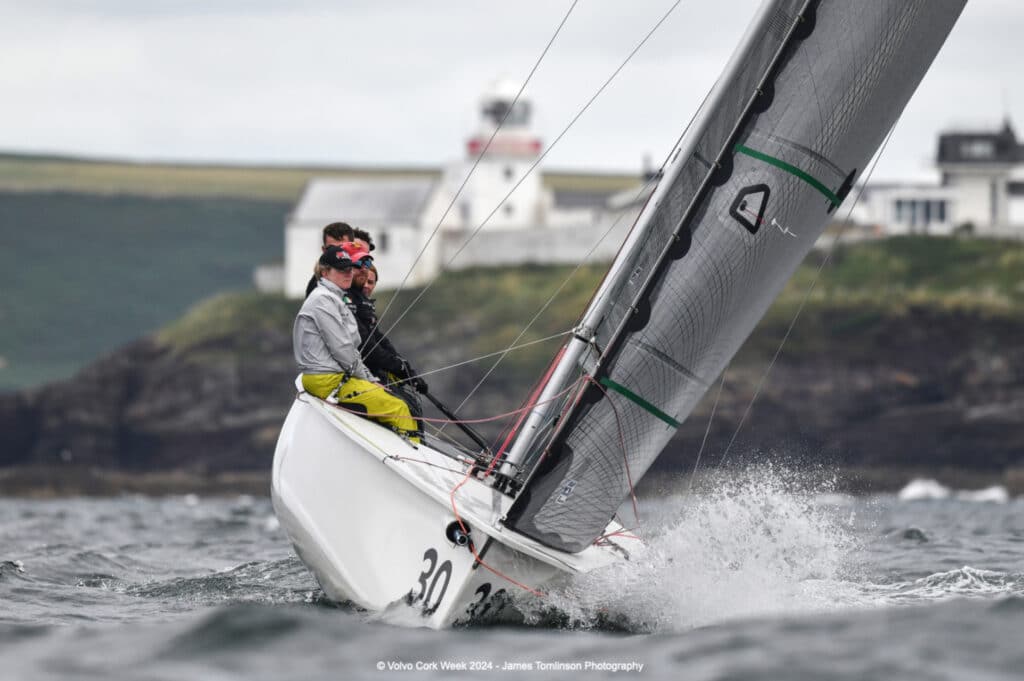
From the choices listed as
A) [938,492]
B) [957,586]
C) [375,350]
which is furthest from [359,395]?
[938,492]

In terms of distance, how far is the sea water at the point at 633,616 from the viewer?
6.84m

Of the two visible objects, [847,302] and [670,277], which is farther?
[847,302]

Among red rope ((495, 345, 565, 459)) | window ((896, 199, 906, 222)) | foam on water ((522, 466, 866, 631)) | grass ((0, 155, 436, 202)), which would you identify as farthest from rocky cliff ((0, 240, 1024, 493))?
grass ((0, 155, 436, 202))

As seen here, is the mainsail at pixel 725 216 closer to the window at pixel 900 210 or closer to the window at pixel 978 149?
the window at pixel 900 210

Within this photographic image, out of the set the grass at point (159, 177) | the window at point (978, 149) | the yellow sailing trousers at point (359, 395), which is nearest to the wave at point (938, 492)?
the window at point (978, 149)

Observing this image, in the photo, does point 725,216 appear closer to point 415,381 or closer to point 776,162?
point 776,162

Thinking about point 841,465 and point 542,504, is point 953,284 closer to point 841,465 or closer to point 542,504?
point 841,465

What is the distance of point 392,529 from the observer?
28.0ft

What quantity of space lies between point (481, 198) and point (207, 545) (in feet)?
159

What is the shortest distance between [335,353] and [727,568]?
2372 millimetres

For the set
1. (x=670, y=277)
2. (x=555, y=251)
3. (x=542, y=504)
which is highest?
(x=555, y=251)

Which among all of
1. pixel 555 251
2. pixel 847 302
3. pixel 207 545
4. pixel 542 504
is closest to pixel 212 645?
pixel 542 504

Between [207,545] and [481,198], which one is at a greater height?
[481,198]

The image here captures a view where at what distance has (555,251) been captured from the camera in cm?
5947
